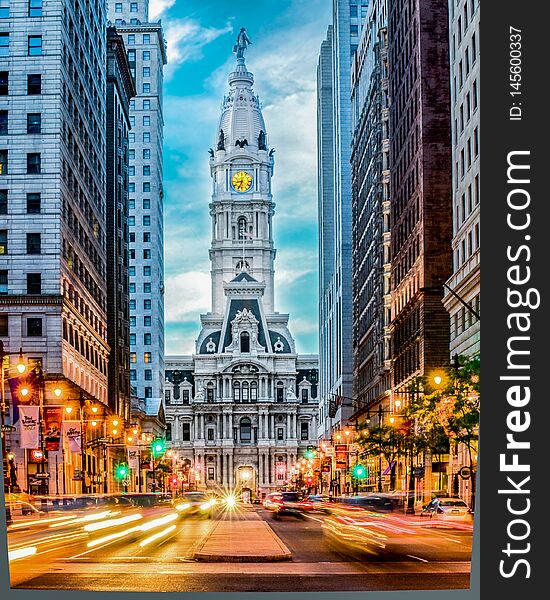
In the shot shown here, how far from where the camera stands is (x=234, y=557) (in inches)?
1404

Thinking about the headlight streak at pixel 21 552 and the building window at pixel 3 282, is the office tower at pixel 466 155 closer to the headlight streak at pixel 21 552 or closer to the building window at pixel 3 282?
the headlight streak at pixel 21 552

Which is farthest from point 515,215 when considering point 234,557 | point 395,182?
point 395,182

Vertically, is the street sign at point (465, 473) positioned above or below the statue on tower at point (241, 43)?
below

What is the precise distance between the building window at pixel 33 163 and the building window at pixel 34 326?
35.2 feet

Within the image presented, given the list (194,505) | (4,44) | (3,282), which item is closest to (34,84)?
(4,44)

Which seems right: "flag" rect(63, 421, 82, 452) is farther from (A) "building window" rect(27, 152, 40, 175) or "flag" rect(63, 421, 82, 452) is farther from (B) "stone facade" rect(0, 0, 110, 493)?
(A) "building window" rect(27, 152, 40, 175)

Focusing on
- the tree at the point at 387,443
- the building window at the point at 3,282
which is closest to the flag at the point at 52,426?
the building window at the point at 3,282

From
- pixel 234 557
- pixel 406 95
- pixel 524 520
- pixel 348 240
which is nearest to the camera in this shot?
pixel 524 520

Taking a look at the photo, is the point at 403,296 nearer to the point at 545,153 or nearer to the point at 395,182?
the point at 395,182

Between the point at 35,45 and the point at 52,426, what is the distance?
38.1 m

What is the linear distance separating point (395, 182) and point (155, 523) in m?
52.4

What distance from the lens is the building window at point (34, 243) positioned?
91.8m

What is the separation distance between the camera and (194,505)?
9494 centimetres

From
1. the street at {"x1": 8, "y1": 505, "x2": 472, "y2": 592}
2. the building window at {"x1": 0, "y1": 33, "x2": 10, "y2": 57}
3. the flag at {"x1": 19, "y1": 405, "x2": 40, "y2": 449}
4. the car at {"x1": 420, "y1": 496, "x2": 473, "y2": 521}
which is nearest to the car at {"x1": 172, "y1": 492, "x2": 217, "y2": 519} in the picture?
the car at {"x1": 420, "y1": 496, "x2": 473, "y2": 521}
